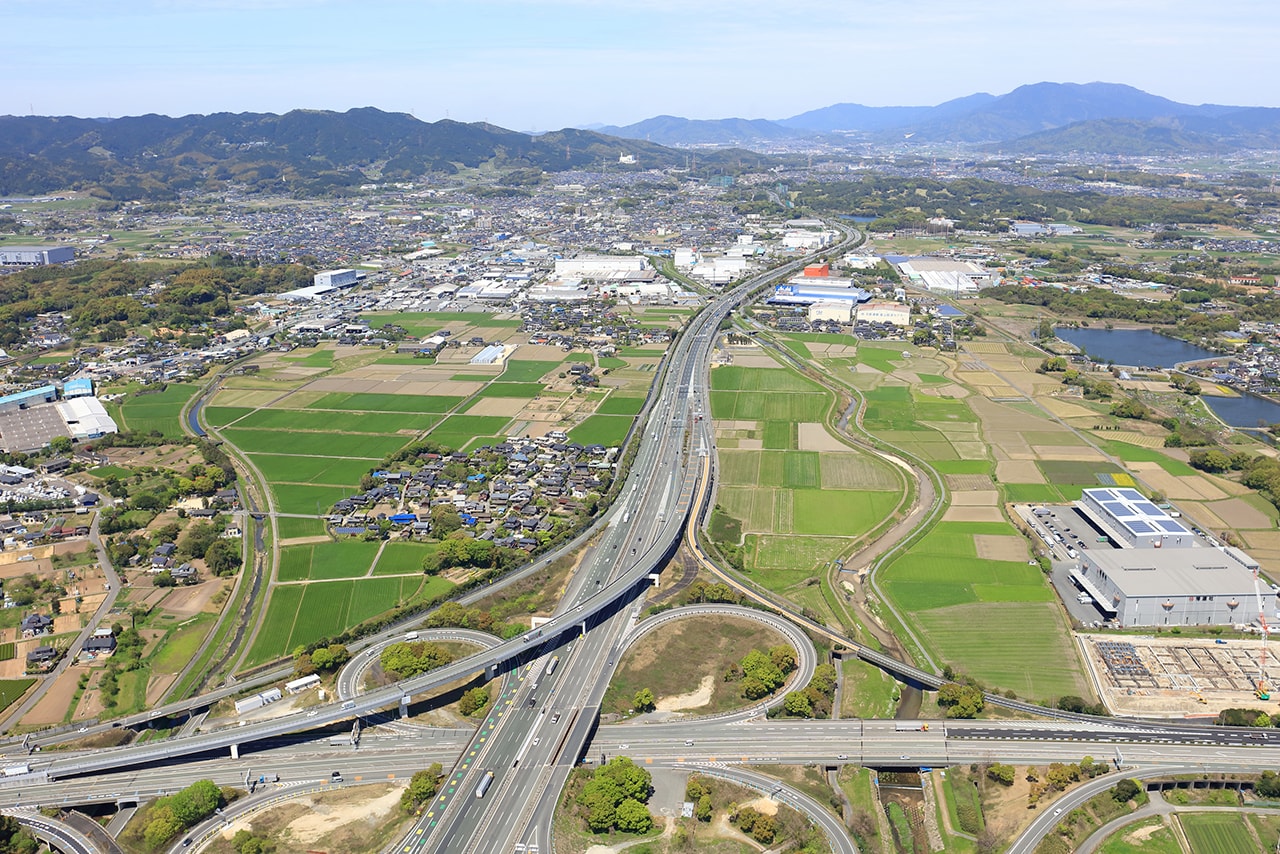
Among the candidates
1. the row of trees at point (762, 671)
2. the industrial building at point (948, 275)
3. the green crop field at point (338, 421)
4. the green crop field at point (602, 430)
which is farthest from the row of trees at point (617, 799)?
the industrial building at point (948, 275)

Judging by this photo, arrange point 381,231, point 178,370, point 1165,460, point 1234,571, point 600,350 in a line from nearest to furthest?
point 1234,571
point 1165,460
point 178,370
point 600,350
point 381,231

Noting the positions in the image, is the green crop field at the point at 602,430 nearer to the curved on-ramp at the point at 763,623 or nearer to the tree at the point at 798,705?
the curved on-ramp at the point at 763,623

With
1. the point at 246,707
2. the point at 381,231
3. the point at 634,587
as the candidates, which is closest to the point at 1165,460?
the point at 634,587

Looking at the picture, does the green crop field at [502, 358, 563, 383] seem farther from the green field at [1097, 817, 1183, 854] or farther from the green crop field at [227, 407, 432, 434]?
the green field at [1097, 817, 1183, 854]

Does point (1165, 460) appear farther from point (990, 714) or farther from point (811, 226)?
point (811, 226)

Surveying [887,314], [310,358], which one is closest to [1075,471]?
[887,314]
